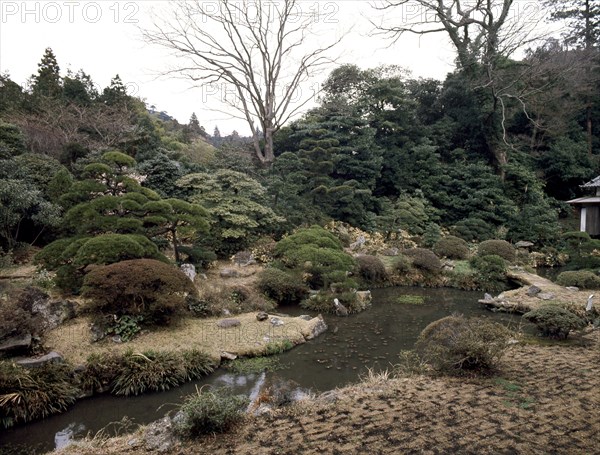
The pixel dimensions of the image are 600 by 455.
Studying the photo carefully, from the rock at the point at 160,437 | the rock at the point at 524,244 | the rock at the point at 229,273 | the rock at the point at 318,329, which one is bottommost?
the rock at the point at 318,329

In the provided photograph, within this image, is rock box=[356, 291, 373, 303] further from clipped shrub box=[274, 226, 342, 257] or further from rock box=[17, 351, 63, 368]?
rock box=[17, 351, 63, 368]

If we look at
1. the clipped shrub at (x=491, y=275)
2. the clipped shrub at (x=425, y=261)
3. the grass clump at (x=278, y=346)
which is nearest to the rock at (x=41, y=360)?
the grass clump at (x=278, y=346)

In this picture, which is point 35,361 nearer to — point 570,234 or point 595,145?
point 570,234

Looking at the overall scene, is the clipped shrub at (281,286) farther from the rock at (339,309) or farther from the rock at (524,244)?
the rock at (524,244)

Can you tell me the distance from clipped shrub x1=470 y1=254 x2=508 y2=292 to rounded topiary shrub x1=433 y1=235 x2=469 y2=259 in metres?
2.15

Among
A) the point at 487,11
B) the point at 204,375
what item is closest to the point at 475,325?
the point at 204,375

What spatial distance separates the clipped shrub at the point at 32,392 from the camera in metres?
4.64

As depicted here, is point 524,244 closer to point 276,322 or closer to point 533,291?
point 533,291

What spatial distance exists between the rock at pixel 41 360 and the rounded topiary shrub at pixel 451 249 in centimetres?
1302

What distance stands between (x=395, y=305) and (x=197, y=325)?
217 inches

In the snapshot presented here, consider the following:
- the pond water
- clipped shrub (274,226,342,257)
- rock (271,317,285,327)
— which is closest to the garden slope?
the pond water

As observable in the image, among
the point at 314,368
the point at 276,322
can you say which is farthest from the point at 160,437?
the point at 276,322

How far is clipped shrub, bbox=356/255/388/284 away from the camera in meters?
11.9

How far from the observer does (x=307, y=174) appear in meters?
16.9
